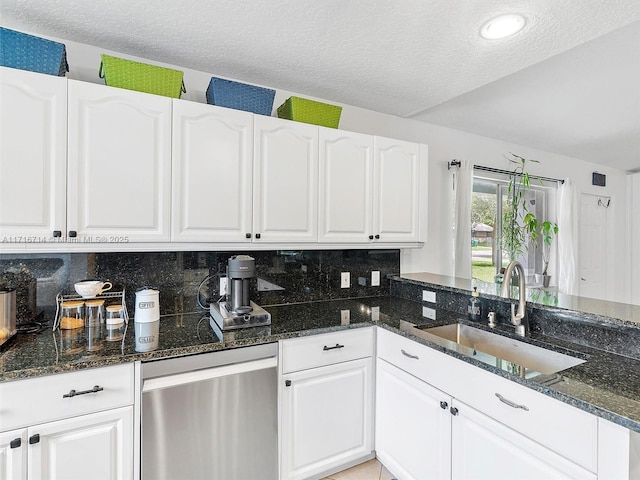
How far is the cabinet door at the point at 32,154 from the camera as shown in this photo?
1430mm

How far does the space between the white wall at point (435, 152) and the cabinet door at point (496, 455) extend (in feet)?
4.90

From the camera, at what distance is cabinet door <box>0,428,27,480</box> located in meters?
1.18

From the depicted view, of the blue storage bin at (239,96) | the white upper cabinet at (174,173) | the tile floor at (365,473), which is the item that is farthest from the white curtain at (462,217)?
the blue storage bin at (239,96)

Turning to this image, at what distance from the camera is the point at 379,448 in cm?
194

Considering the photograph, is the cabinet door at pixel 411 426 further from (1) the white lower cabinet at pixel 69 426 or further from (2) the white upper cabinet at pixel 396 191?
(1) the white lower cabinet at pixel 69 426

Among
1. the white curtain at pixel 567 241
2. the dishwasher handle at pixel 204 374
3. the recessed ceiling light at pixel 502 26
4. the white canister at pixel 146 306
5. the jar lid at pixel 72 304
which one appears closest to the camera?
the dishwasher handle at pixel 204 374

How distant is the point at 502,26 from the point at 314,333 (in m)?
1.72

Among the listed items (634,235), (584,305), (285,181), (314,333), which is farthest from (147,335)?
(634,235)

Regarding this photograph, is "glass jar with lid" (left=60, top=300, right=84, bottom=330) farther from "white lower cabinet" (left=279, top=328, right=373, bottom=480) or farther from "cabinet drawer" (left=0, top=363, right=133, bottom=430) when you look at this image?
"white lower cabinet" (left=279, top=328, right=373, bottom=480)

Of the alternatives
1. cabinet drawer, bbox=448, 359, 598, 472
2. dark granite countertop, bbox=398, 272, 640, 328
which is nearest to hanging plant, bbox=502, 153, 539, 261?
dark granite countertop, bbox=398, 272, 640, 328

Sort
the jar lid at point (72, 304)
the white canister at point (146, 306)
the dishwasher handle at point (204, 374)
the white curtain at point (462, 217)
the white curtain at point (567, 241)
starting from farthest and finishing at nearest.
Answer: the white curtain at point (567, 241), the white curtain at point (462, 217), the white canister at point (146, 306), the jar lid at point (72, 304), the dishwasher handle at point (204, 374)

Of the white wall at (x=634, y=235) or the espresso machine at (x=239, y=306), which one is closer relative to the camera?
the espresso machine at (x=239, y=306)

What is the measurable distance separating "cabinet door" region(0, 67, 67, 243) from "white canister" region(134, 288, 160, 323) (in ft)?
1.56

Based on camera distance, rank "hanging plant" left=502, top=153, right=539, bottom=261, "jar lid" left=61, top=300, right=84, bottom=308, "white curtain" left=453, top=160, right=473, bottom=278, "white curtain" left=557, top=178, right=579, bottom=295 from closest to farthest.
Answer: "jar lid" left=61, top=300, right=84, bottom=308
"white curtain" left=453, top=160, right=473, bottom=278
"hanging plant" left=502, top=153, right=539, bottom=261
"white curtain" left=557, top=178, right=579, bottom=295
